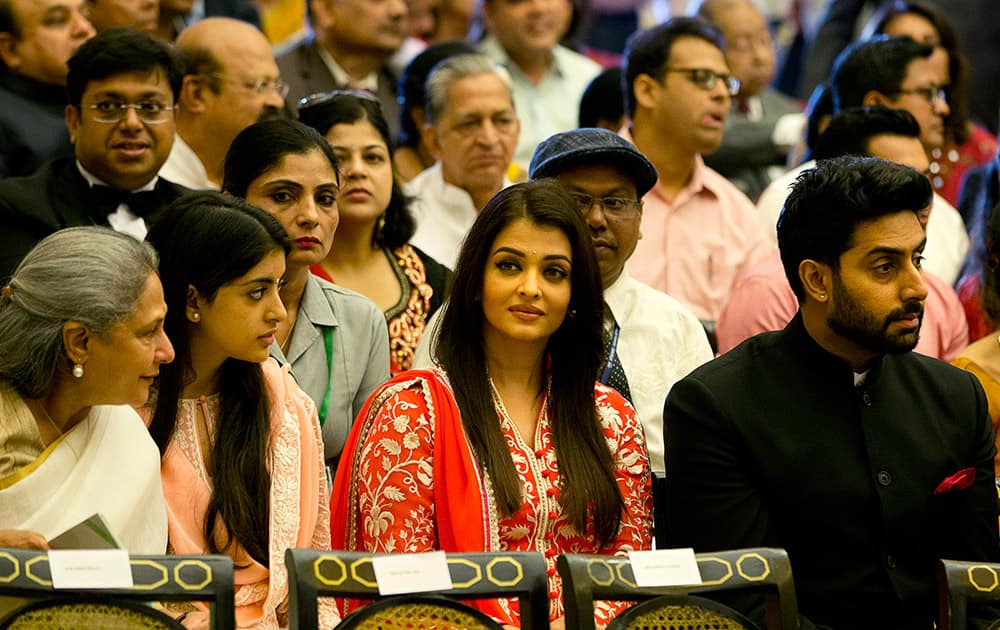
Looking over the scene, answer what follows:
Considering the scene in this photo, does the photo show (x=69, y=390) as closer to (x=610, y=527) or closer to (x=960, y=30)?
(x=610, y=527)

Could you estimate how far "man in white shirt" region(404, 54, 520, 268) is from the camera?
4816 mm

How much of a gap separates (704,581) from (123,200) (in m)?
2.17

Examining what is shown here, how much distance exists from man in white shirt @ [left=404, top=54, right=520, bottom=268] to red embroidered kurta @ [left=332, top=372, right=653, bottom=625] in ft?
5.38

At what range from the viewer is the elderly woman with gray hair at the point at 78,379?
283cm

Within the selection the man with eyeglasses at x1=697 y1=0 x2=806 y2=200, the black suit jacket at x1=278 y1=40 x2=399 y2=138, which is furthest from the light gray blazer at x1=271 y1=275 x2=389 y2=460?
the man with eyeglasses at x1=697 y1=0 x2=806 y2=200

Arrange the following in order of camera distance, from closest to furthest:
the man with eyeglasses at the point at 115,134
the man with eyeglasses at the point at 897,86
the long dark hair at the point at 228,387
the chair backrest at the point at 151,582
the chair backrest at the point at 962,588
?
1. the chair backrest at the point at 151,582
2. the chair backrest at the point at 962,588
3. the long dark hair at the point at 228,387
4. the man with eyeglasses at the point at 115,134
5. the man with eyeglasses at the point at 897,86

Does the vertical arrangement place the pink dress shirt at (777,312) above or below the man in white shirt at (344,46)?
below

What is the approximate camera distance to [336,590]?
2436 mm

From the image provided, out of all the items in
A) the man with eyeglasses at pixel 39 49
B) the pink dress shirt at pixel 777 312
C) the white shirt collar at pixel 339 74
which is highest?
the white shirt collar at pixel 339 74

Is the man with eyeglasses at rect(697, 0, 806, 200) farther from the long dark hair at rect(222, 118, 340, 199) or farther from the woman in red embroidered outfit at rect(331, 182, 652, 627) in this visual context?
the woman in red embroidered outfit at rect(331, 182, 652, 627)

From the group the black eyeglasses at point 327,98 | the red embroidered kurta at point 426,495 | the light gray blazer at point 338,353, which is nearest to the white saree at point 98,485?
the red embroidered kurta at point 426,495

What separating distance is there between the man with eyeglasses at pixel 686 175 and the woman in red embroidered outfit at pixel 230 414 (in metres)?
1.75

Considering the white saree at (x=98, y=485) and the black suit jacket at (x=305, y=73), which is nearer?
the white saree at (x=98, y=485)

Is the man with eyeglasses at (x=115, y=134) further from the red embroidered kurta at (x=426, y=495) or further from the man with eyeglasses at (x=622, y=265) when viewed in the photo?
the red embroidered kurta at (x=426, y=495)
